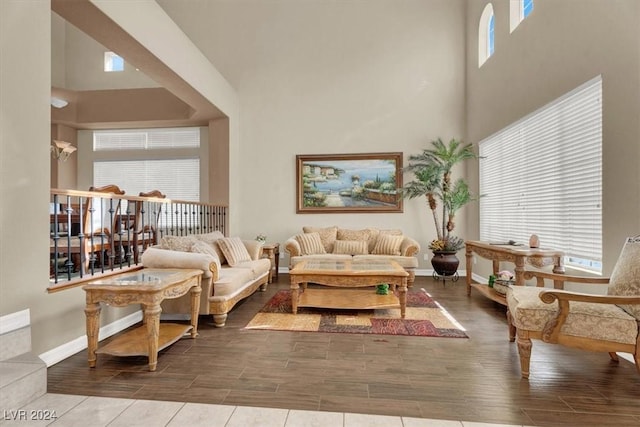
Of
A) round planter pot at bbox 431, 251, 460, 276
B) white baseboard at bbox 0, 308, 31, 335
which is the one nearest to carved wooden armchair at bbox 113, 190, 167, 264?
white baseboard at bbox 0, 308, 31, 335

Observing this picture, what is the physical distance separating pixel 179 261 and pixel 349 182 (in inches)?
155

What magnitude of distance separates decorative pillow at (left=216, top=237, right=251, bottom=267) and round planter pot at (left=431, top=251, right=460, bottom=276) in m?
3.23

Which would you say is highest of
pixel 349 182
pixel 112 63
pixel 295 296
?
pixel 112 63

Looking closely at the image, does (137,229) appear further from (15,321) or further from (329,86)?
(329,86)

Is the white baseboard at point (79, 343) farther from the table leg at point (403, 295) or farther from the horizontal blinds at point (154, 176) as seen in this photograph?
the horizontal blinds at point (154, 176)

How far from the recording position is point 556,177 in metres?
3.64

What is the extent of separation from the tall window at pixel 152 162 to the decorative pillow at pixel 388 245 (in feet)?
12.8

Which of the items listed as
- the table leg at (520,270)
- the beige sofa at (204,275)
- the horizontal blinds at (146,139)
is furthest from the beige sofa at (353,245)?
the horizontal blinds at (146,139)

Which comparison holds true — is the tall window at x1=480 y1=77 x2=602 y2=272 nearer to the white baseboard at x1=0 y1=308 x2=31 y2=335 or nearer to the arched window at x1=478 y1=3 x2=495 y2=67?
the arched window at x1=478 y1=3 x2=495 y2=67

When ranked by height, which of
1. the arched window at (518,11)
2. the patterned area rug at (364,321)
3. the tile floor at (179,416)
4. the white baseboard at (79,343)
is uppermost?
the arched window at (518,11)

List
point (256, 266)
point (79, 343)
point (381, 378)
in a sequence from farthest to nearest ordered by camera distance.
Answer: point (256, 266) → point (79, 343) → point (381, 378)

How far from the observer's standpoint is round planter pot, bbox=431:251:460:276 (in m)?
5.52

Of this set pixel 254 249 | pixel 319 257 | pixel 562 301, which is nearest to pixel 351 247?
pixel 319 257

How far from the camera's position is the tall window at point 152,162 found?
686 cm
